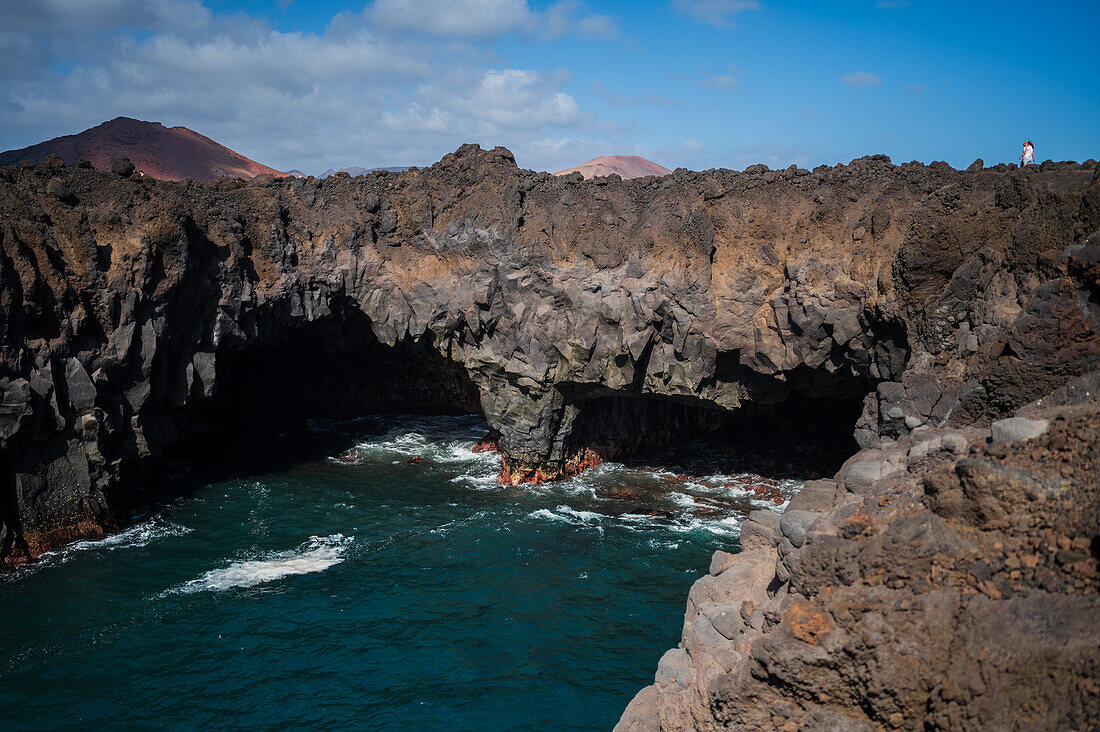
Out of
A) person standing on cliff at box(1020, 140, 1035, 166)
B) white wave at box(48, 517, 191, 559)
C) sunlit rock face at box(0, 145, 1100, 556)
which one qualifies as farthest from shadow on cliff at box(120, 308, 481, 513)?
person standing on cliff at box(1020, 140, 1035, 166)

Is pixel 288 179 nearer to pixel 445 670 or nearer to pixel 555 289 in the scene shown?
pixel 555 289

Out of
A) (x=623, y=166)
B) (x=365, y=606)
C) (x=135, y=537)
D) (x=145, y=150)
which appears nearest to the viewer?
(x=365, y=606)

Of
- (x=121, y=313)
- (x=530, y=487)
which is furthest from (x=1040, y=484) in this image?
(x=121, y=313)

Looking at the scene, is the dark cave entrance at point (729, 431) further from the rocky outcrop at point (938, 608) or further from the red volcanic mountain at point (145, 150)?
the red volcanic mountain at point (145, 150)

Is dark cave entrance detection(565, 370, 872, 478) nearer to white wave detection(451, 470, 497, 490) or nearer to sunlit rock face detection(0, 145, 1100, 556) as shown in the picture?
sunlit rock face detection(0, 145, 1100, 556)

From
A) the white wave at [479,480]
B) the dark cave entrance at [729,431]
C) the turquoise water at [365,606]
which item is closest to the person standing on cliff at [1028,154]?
the dark cave entrance at [729,431]

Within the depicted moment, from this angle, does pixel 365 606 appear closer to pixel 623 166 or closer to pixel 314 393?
pixel 314 393

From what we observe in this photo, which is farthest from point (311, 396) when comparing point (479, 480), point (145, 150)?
point (145, 150)
